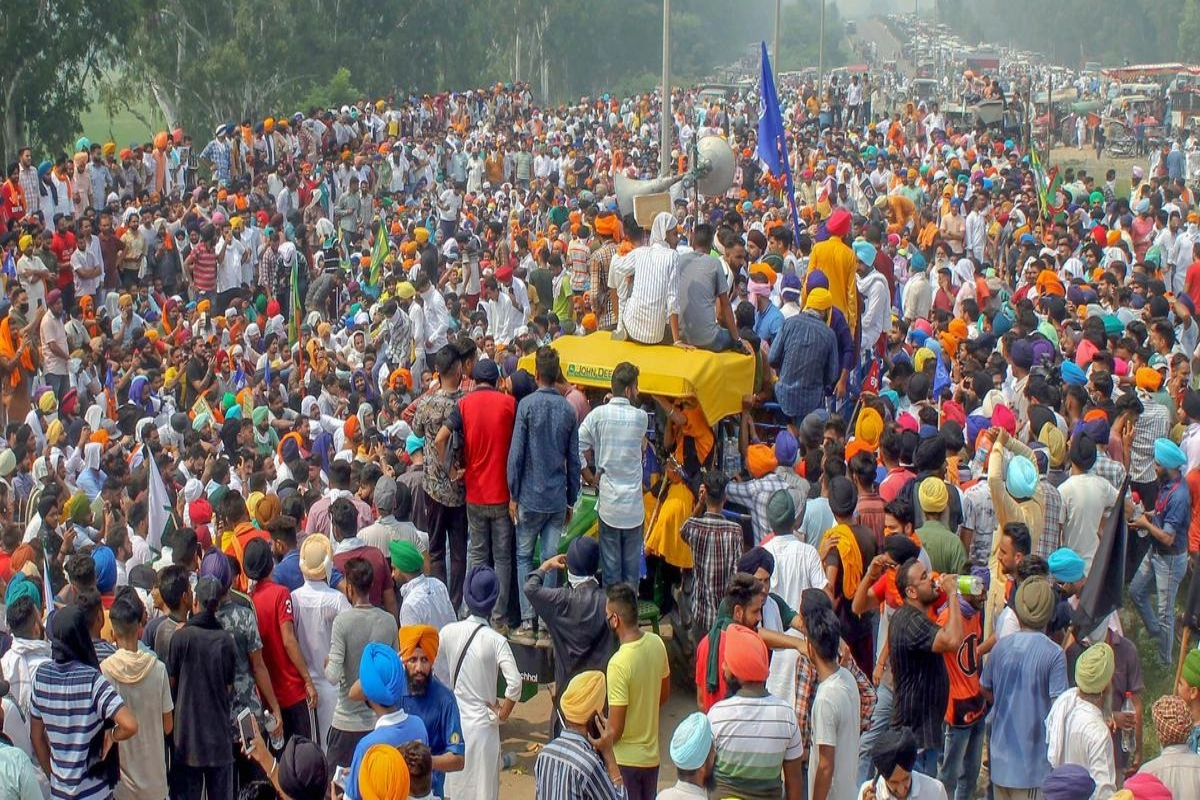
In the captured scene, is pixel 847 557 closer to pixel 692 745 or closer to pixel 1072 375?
pixel 692 745

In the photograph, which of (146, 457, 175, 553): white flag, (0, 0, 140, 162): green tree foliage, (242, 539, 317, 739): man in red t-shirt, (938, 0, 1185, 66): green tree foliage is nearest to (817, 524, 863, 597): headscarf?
(242, 539, 317, 739): man in red t-shirt

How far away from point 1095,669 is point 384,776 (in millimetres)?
3150

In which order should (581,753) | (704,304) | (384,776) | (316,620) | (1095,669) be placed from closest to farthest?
→ (384,776) → (581,753) → (1095,669) → (316,620) → (704,304)

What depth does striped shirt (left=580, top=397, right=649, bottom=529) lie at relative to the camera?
881cm

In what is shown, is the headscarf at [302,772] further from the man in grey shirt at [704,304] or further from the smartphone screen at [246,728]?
the man in grey shirt at [704,304]

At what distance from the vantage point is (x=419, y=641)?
7.00 metres

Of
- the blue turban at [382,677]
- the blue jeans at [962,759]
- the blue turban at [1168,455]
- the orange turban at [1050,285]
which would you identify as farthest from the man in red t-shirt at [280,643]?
the orange turban at [1050,285]

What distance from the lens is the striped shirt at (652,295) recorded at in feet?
31.9

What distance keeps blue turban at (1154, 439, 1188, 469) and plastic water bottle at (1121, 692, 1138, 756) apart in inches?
90.7

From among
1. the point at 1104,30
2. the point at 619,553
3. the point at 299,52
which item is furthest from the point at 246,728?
the point at 1104,30

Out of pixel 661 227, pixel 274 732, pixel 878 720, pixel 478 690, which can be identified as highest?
pixel 661 227

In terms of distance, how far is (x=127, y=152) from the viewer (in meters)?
23.0

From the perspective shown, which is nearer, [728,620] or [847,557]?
[728,620]

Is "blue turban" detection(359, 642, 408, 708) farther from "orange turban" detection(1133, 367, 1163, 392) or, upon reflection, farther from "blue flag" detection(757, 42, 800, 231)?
"blue flag" detection(757, 42, 800, 231)
